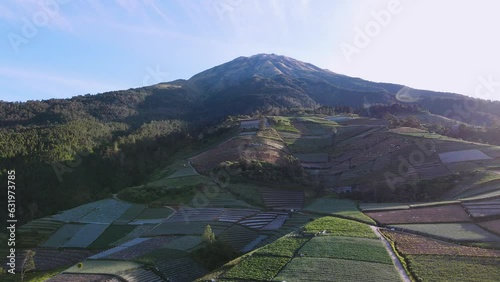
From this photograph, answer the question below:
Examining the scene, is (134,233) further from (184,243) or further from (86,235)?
(184,243)

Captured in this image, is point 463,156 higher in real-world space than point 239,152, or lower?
lower

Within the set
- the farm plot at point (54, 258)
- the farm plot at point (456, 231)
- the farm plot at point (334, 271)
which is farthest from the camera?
the farm plot at point (54, 258)

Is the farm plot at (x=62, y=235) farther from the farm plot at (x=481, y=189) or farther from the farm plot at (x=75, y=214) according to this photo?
the farm plot at (x=481, y=189)

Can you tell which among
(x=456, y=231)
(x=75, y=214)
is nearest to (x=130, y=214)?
(x=75, y=214)

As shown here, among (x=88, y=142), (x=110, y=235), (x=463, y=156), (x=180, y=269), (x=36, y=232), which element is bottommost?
(x=180, y=269)

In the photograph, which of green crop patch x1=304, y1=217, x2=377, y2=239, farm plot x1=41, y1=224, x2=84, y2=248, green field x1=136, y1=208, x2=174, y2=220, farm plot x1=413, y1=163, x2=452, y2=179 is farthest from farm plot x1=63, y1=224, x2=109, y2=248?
farm plot x1=413, y1=163, x2=452, y2=179

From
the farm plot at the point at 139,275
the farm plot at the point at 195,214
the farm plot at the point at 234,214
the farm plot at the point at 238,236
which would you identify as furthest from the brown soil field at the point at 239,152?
the farm plot at the point at 139,275
